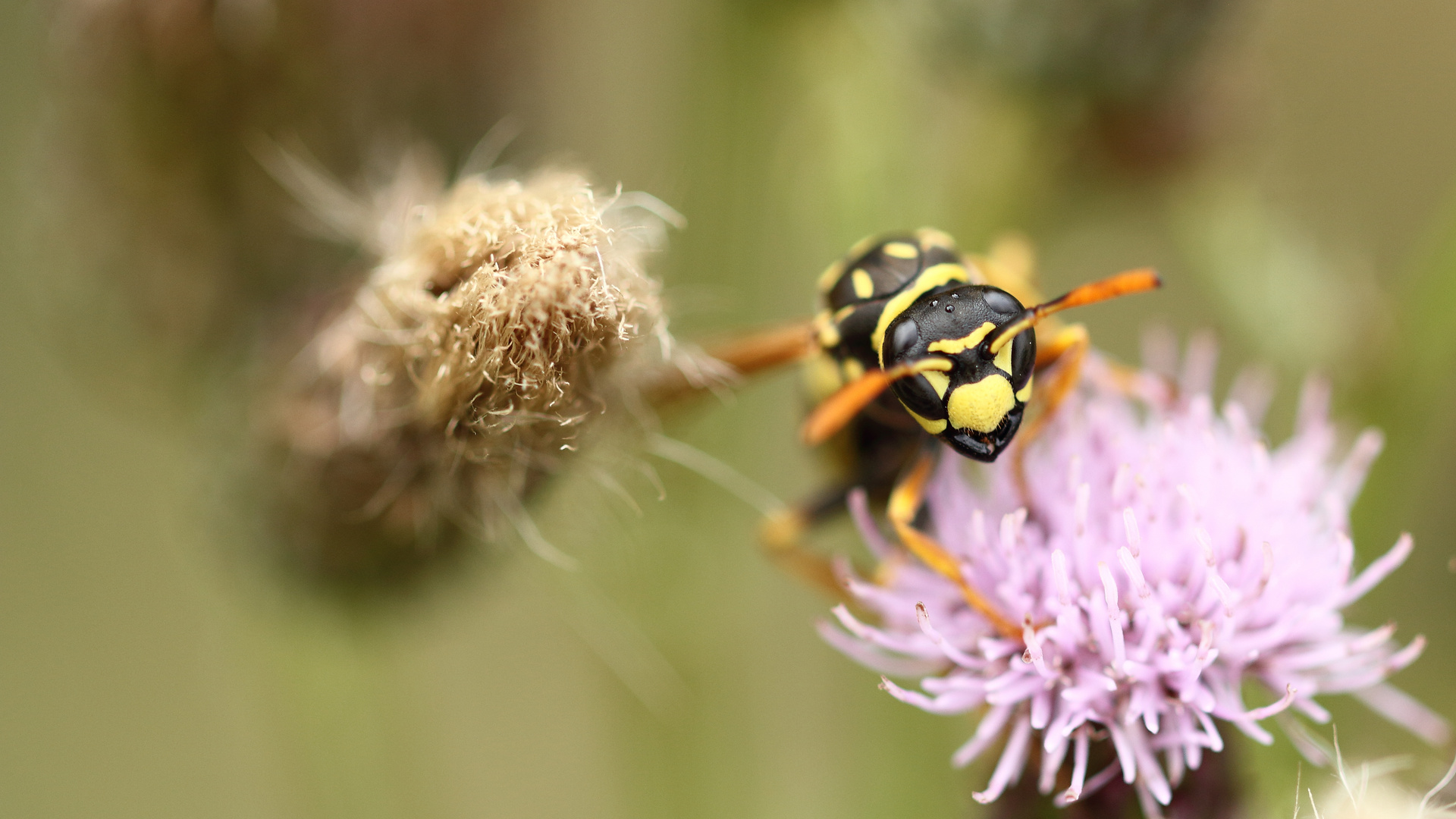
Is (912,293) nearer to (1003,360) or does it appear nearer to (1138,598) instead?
(1003,360)

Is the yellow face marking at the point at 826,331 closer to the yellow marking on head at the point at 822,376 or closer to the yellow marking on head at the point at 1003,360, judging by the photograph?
the yellow marking on head at the point at 822,376

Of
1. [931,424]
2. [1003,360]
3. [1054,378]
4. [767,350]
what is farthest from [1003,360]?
[767,350]

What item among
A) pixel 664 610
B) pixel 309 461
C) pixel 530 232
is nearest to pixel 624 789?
pixel 664 610

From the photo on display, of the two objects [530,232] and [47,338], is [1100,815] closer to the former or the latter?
[530,232]

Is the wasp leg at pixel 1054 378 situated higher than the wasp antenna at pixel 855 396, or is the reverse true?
the wasp antenna at pixel 855 396

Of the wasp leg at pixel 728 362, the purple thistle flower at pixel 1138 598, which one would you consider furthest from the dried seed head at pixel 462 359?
the purple thistle flower at pixel 1138 598

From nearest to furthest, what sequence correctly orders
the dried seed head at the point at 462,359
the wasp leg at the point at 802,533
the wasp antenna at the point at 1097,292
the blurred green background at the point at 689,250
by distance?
the dried seed head at the point at 462,359 → the wasp antenna at the point at 1097,292 → the wasp leg at the point at 802,533 → the blurred green background at the point at 689,250
